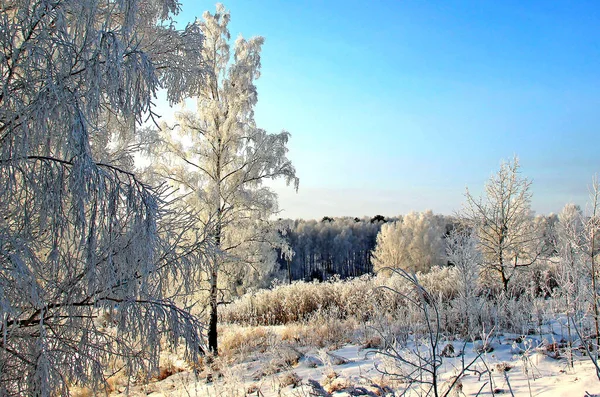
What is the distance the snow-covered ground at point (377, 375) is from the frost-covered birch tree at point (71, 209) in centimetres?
128

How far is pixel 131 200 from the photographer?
3.38 m

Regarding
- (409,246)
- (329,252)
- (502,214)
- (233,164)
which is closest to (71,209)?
(233,164)

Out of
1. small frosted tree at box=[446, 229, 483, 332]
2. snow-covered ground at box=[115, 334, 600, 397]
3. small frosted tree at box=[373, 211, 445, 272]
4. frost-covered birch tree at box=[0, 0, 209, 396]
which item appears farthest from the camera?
small frosted tree at box=[373, 211, 445, 272]

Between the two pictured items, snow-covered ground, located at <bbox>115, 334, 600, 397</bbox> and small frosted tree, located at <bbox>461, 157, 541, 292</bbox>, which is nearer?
snow-covered ground, located at <bbox>115, 334, 600, 397</bbox>

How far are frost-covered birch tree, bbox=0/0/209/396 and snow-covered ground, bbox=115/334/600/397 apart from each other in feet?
4.19

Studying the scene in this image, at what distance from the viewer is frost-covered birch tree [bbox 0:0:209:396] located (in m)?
3.02

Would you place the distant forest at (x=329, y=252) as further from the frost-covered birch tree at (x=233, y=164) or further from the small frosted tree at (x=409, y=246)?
the frost-covered birch tree at (x=233, y=164)

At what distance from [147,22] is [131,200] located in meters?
2.63

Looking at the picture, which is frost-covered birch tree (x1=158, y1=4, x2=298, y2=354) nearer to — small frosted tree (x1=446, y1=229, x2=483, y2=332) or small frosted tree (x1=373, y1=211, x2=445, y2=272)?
small frosted tree (x1=446, y1=229, x2=483, y2=332)

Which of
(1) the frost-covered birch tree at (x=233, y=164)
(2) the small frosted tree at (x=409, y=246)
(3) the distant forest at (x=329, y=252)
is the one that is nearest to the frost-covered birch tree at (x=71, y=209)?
(1) the frost-covered birch tree at (x=233, y=164)

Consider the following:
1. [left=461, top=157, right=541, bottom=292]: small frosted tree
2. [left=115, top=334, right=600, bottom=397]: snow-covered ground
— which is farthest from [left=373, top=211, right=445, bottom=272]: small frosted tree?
[left=115, top=334, right=600, bottom=397]: snow-covered ground

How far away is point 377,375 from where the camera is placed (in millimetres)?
4773

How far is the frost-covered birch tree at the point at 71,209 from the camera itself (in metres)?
3.02

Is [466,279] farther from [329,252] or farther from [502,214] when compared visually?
[329,252]
